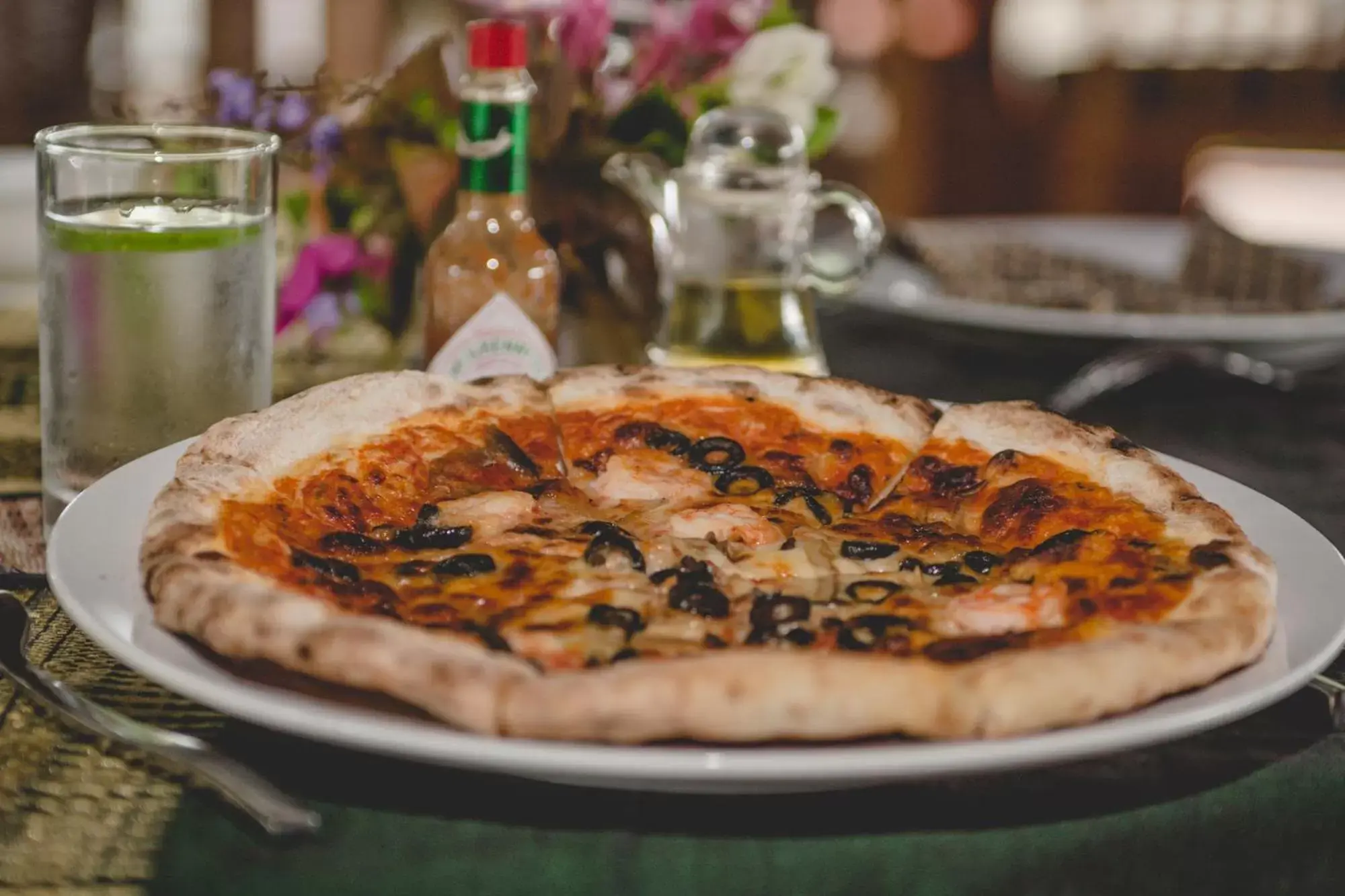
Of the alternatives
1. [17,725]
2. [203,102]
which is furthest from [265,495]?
[203,102]

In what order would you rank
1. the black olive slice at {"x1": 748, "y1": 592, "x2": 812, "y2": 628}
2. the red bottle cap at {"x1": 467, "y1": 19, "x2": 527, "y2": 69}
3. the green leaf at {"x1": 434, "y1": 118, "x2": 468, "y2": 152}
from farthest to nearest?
1. the green leaf at {"x1": 434, "y1": 118, "x2": 468, "y2": 152}
2. the red bottle cap at {"x1": 467, "y1": 19, "x2": 527, "y2": 69}
3. the black olive slice at {"x1": 748, "y1": 592, "x2": 812, "y2": 628}

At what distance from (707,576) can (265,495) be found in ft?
1.49

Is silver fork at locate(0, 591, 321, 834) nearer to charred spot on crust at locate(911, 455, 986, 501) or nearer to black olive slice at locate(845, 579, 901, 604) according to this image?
black olive slice at locate(845, 579, 901, 604)

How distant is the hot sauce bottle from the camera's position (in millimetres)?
1862

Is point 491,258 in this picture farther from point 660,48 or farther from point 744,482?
point 660,48

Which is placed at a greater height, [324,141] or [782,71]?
[782,71]

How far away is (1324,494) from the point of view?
80.9 inches

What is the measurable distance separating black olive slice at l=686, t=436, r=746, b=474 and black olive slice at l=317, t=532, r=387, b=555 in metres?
0.44

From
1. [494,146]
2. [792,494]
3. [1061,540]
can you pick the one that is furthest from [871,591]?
[494,146]

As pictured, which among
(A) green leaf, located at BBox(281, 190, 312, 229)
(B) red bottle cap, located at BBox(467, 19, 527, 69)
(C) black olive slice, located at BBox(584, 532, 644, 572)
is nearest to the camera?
(C) black olive slice, located at BBox(584, 532, 644, 572)

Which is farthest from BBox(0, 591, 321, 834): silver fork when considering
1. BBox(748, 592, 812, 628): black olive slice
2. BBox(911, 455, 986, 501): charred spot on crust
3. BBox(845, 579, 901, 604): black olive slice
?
BBox(911, 455, 986, 501): charred spot on crust

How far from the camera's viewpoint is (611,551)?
139cm

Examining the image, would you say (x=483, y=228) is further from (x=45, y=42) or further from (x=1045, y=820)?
(x=45, y=42)

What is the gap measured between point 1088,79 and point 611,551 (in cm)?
752
